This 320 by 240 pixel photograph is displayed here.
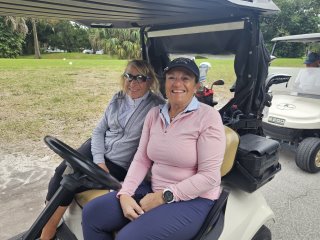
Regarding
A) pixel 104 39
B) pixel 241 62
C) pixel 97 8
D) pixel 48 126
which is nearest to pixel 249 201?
pixel 241 62

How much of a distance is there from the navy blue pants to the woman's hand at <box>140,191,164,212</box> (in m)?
0.04

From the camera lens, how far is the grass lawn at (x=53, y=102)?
4809mm

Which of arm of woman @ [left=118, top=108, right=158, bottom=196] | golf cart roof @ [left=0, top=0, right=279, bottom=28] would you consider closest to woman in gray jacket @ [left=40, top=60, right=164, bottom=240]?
arm of woman @ [left=118, top=108, right=158, bottom=196]

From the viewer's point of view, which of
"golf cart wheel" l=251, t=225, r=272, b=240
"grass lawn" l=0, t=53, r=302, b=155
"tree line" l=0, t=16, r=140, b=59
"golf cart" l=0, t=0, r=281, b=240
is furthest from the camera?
"tree line" l=0, t=16, r=140, b=59

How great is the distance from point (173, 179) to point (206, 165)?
21 cm

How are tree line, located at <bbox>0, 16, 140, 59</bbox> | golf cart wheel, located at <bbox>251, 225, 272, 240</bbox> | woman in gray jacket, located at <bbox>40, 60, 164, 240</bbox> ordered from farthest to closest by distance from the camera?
tree line, located at <bbox>0, 16, 140, 59</bbox> → woman in gray jacket, located at <bbox>40, 60, 164, 240</bbox> → golf cart wheel, located at <bbox>251, 225, 272, 240</bbox>

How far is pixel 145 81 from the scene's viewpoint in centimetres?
229

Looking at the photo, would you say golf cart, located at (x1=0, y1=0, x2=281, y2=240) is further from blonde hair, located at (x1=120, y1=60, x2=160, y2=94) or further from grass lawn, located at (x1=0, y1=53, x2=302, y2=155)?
blonde hair, located at (x1=120, y1=60, x2=160, y2=94)

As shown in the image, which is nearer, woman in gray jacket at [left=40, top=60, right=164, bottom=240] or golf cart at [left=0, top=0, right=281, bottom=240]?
golf cart at [left=0, top=0, right=281, bottom=240]

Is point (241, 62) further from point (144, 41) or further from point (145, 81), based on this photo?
point (144, 41)

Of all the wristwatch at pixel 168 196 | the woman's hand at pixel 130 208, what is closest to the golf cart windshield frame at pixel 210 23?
the wristwatch at pixel 168 196

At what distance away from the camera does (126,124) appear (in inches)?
89.2

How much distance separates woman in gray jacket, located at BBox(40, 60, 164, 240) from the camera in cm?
225

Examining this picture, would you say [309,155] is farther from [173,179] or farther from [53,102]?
[53,102]
